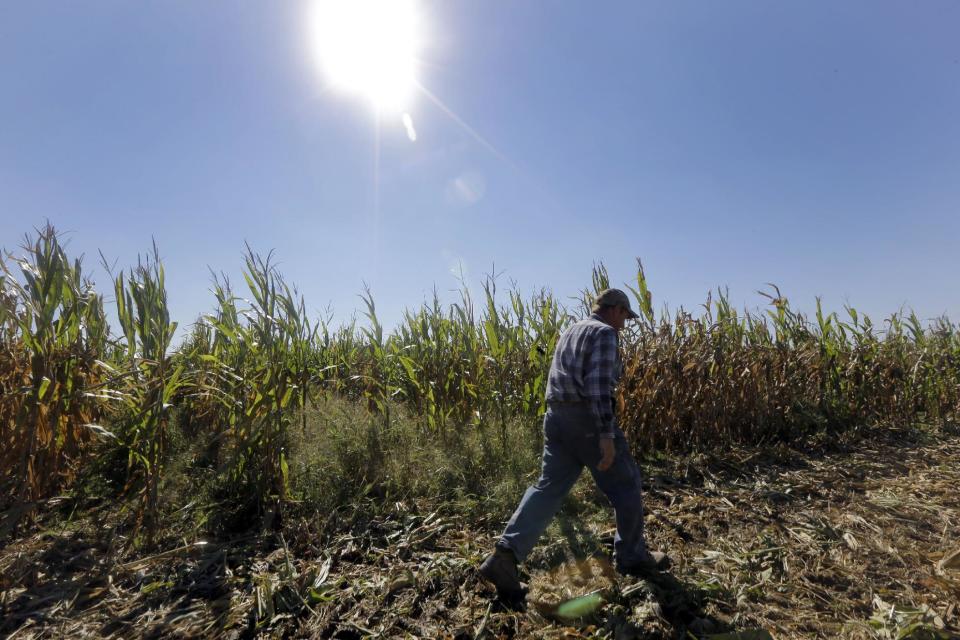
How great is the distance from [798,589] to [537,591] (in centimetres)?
138

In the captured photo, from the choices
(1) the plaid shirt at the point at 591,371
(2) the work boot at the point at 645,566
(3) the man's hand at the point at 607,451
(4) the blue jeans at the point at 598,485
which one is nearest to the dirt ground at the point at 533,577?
(2) the work boot at the point at 645,566

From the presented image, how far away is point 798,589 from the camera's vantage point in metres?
2.33

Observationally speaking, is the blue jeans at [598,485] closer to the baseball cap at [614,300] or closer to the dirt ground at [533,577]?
the dirt ground at [533,577]

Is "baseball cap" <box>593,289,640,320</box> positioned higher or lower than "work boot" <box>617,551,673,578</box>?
higher

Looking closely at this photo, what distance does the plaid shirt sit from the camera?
240cm

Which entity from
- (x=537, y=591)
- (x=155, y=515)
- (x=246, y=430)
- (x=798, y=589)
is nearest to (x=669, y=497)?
(x=798, y=589)

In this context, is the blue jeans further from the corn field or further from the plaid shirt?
the corn field

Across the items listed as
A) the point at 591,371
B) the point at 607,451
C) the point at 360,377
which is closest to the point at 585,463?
the point at 607,451

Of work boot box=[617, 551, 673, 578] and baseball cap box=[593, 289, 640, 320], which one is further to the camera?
baseball cap box=[593, 289, 640, 320]

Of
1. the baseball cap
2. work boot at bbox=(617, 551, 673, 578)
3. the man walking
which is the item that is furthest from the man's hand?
the baseball cap

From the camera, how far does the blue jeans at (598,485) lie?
2.44m

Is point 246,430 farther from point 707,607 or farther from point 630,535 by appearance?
point 707,607

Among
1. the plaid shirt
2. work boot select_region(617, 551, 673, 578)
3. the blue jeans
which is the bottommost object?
work boot select_region(617, 551, 673, 578)

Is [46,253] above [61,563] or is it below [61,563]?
above
